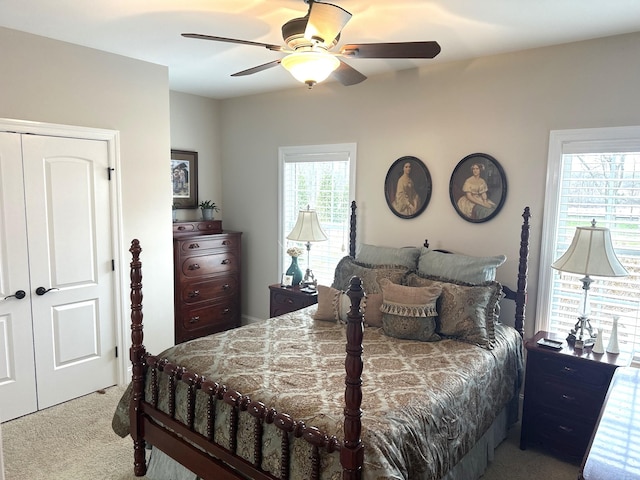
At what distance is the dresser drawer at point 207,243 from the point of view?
14.6 feet

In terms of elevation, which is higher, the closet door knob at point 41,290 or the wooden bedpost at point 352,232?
the wooden bedpost at point 352,232

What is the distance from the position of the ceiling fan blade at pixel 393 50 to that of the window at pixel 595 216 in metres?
1.53

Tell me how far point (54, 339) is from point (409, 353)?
2725 millimetres

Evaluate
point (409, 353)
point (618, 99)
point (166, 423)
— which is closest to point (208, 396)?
point (166, 423)

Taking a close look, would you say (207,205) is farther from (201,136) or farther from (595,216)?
(595,216)

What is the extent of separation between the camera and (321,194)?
4598 mm

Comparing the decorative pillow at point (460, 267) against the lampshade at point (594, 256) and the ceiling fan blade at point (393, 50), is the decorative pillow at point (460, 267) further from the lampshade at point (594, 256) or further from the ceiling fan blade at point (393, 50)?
the ceiling fan blade at point (393, 50)

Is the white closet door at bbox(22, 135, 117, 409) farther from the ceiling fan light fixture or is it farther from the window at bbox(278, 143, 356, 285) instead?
the ceiling fan light fixture

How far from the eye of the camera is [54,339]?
342 cm

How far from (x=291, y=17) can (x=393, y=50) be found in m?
0.86

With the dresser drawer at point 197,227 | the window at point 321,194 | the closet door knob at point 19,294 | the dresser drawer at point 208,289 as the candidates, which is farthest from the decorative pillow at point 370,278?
the closet door knob at point 19,294

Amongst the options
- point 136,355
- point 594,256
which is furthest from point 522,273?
point 136,355

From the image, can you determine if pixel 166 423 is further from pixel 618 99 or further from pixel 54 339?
pixel 618 99

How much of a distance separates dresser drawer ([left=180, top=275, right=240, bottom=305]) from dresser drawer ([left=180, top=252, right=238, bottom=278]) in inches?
3.4
